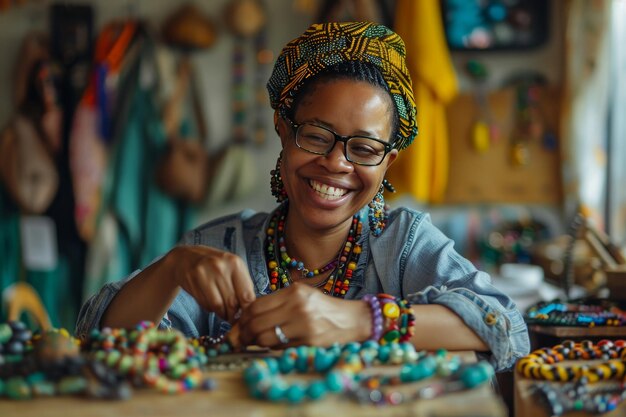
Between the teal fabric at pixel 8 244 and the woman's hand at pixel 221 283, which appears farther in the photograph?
the teal fabric at pixel 8 244

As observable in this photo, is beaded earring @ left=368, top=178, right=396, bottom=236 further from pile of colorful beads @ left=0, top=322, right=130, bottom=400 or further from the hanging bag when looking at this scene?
the hanging bag

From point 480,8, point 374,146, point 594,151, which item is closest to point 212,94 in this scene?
point 480,8

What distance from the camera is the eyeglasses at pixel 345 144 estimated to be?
1596 millimetres

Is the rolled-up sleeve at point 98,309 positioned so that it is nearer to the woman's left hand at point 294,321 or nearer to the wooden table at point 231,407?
the woman's left hand at point 294,321

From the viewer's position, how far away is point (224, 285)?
4.30ft

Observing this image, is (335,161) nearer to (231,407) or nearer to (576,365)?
(576,365)

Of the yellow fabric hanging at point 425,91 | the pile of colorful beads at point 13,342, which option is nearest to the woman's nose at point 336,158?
the pile of colorful beads at point 13,342

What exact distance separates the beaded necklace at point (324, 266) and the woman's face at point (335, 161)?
80 mm

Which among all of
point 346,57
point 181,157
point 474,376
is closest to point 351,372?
point 474,376

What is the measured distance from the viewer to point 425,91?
347cm

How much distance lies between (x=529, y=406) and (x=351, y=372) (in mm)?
299

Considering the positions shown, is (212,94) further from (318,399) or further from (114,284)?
(318,399)

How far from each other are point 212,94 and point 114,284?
7.67ft

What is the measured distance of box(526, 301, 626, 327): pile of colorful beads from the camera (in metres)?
1.68
